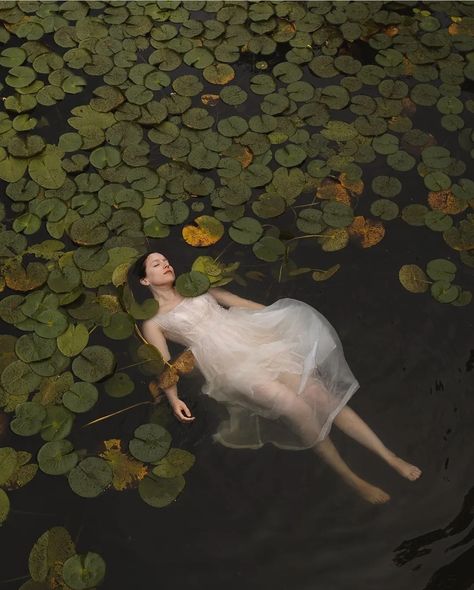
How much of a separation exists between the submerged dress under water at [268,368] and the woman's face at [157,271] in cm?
16

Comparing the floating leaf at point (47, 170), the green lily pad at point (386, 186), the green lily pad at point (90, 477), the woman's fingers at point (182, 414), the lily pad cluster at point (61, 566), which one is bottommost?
the lily pad cluster at point (61, 566)

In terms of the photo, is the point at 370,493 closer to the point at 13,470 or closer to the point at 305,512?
the point at 305,512

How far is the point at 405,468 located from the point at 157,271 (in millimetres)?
1349

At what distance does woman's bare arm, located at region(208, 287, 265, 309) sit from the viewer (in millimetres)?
3235

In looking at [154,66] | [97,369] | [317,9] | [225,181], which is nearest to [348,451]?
[97,369]

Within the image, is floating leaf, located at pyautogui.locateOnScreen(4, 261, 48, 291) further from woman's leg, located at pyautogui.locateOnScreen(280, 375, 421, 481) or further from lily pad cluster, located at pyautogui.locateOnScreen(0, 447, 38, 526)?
woman's leg, located at pyautogui.locateOnScreen(280, 375, 421, 481)

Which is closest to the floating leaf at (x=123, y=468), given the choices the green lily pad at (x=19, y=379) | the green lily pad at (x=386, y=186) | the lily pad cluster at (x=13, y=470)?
the lily pad cluster at (x=13, y=470)

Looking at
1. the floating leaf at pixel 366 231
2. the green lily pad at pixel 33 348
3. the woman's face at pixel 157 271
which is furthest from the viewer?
the floating leaf at pixel 366 231

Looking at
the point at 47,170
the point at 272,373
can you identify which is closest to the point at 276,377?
the point at 272,373

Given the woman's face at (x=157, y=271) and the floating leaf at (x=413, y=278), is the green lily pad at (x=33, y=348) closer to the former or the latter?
the woman's face at (x=157, y=271)

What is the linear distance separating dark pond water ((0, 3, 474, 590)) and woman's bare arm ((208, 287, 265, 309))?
0.40 meters

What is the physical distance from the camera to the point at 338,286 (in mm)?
3352

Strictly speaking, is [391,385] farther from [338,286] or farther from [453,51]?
[453,51]

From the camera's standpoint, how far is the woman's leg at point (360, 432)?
2.82 metres
